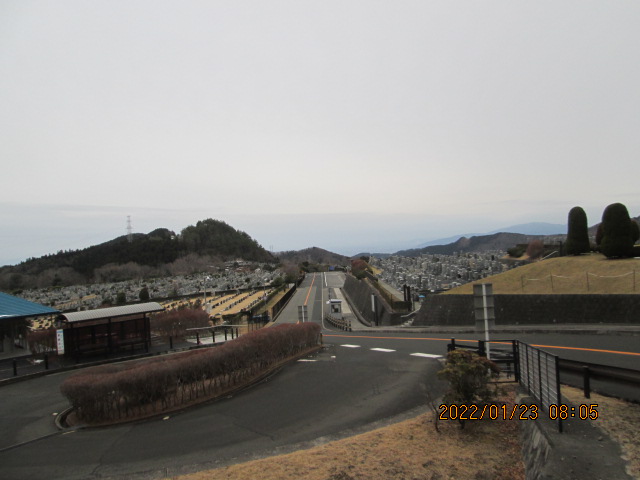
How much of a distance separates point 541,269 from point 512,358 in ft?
60.9

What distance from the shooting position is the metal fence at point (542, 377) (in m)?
5.74

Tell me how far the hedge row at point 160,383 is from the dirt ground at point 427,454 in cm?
463

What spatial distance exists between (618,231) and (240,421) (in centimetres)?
2374

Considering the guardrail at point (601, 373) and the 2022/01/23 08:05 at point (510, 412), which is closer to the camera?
the 2022/01/23 08:05 at point (510, 412)

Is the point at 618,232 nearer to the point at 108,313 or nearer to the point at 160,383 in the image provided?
the point at 160,383

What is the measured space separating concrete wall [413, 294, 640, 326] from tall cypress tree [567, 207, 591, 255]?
35.9 ft

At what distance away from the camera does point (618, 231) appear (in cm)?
2309

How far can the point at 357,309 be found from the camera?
4719 cm

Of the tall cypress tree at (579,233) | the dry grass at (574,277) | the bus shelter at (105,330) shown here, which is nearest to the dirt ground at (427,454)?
the bus shelter at (105,330)

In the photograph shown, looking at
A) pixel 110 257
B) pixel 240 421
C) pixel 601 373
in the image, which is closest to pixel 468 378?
pixel 601 373

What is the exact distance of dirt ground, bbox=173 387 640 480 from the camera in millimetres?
5754

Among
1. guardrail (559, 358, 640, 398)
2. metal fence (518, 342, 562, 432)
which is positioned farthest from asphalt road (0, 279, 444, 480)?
guardrail (559, 358, 640, 398)

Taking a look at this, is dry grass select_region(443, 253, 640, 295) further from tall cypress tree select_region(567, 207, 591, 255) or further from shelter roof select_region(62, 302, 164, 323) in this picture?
shelter roof select_region(62, 302, 164, 323)

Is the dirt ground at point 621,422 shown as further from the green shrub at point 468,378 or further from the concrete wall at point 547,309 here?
the concrete wall at point 547,309
